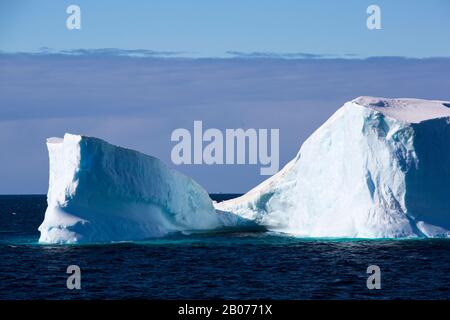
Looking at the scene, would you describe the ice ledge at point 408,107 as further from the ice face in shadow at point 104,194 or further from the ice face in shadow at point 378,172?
the ice face in shadow at point 104,194

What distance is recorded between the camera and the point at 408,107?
1462 inches

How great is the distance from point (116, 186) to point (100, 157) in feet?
4.53

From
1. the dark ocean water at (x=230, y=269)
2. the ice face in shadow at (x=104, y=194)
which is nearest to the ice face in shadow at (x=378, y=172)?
the dark ocean water at (x=230, y=269)

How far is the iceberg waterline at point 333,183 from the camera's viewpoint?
112ft

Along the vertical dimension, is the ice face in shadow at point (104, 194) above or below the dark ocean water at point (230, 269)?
above

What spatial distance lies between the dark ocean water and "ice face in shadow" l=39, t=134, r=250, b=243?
0.69 meters

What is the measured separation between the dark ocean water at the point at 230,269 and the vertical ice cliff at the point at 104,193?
738 millimetres

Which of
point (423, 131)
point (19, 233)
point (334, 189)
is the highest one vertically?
point (423, 131)

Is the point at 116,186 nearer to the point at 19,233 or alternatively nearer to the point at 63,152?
the point at 63,152

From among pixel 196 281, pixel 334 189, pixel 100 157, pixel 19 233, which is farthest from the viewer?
pixel 19 233

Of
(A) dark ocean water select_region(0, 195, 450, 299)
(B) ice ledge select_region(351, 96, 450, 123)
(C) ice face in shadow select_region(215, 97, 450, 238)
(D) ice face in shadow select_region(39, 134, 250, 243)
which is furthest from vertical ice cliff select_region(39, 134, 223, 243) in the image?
(B) ice ledge select_region(351, 96, 450, 123)

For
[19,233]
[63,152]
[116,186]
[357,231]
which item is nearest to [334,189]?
[357,231]

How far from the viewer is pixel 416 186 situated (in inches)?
1361

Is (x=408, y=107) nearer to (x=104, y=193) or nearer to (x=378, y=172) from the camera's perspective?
(x=378, y=172)
